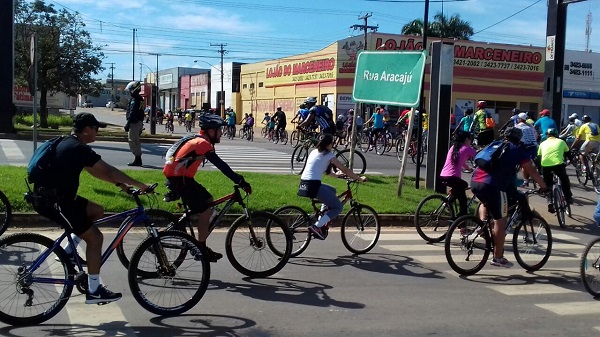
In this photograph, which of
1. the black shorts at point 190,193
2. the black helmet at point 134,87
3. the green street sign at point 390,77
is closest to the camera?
the black shorts at point 190,193

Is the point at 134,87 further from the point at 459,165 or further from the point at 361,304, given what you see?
the point at 361,304

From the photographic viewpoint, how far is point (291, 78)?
54938 mm

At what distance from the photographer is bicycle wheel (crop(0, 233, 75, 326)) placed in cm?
579

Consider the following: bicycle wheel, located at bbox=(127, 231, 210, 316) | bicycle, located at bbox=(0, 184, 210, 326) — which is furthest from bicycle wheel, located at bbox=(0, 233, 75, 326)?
bicycle wheel, located at bbox=(127, 231, 210, 316)

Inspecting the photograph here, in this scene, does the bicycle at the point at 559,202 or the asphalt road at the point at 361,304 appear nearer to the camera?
the asphalt road at the point at 361,304

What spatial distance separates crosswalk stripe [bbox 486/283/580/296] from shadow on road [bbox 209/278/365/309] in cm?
195

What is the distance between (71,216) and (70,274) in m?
0.52

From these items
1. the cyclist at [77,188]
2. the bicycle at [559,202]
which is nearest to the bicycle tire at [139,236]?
the cyclist at [77,188]

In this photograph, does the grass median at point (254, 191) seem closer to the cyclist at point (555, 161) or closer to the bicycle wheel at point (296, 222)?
the cyclist at point (555, 161)

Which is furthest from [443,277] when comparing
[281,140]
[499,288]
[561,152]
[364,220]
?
[281,140]

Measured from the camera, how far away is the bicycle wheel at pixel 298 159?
16922 mm

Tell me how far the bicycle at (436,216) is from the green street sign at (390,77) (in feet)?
9.65

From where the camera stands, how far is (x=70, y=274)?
5.94m

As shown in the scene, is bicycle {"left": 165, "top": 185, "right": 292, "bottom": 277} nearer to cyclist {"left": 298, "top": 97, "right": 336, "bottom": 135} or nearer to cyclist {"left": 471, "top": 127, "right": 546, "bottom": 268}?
cyclist {"left": 471, "top": 127, "right": 546, "bottom": 268}
